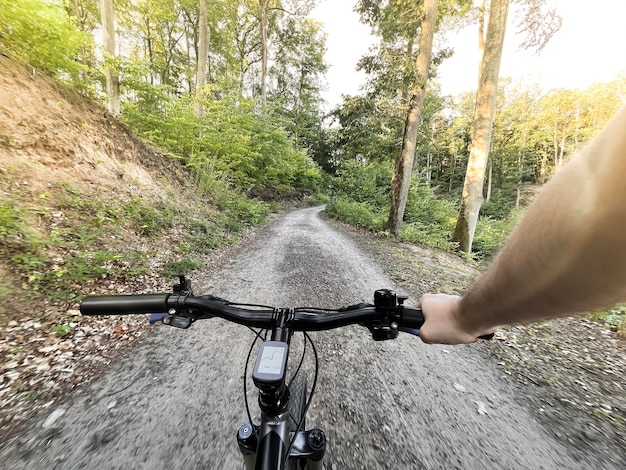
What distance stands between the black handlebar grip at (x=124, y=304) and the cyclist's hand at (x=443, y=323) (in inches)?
46.2

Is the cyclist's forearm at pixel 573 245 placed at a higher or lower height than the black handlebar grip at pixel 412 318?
higher

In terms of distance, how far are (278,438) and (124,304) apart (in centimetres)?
91

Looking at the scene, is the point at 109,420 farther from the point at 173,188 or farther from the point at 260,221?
the point at 260,221

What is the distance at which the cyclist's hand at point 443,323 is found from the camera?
3.13 feet

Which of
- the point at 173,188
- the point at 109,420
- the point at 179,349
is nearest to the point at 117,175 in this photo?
the point at 173,188

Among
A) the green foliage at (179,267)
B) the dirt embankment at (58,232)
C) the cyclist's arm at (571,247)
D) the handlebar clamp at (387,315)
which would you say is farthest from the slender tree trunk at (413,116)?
the cyclist's arm at (571,247)

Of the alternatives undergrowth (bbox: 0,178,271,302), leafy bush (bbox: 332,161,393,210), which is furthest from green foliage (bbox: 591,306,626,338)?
leafy bush (bbox: 332,161,393,210)

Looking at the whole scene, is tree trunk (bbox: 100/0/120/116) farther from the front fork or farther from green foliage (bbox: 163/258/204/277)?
the front fork

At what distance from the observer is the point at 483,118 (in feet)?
25.3

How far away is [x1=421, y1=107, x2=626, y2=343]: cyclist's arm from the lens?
1.53 feet

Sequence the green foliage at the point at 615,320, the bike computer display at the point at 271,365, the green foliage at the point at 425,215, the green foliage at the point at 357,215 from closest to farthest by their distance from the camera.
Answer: the bike computer display at the point at 271,365 < the green foliage at the point at 615,320 < the green foliage at the point at 425,215 < the green foliage at the point at 357,215

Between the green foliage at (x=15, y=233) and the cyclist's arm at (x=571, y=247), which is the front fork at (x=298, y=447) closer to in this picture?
the cyclist's arm at (x=571, y=247)

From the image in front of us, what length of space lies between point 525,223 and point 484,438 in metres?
2.27

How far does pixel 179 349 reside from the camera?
2.87 meters
